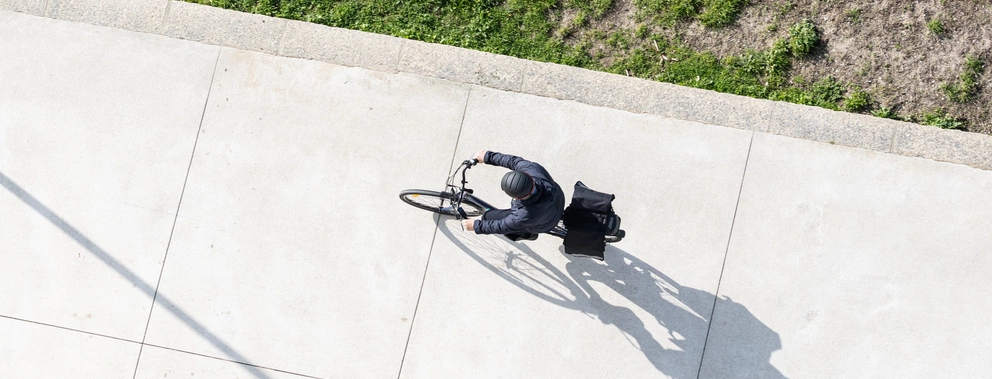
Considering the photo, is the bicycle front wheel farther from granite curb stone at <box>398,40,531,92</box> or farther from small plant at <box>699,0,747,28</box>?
small plant at <box>699,0,747,28</box>

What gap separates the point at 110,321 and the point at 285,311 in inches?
65.4

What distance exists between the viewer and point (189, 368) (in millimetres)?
6094

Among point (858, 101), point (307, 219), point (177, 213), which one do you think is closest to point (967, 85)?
point (858, 101)

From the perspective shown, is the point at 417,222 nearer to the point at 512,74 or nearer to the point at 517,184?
the point at 512,74

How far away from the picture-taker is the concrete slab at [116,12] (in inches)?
252

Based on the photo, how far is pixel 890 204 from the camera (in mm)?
5941

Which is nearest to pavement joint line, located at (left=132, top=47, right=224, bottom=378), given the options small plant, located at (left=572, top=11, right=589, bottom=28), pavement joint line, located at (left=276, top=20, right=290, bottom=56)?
pavement joint line, located at (left=276, top=20, right=290, bottom=56)

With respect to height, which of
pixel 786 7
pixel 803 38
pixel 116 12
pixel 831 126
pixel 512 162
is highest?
pixel 786 7

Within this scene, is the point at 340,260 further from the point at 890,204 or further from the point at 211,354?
the point at 890,204

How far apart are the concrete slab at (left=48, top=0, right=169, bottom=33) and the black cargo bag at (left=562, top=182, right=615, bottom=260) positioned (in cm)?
445

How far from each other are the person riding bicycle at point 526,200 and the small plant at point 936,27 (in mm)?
4044

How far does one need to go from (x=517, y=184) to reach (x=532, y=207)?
1.32 feet

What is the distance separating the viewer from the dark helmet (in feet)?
14.5

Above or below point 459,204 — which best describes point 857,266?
above
